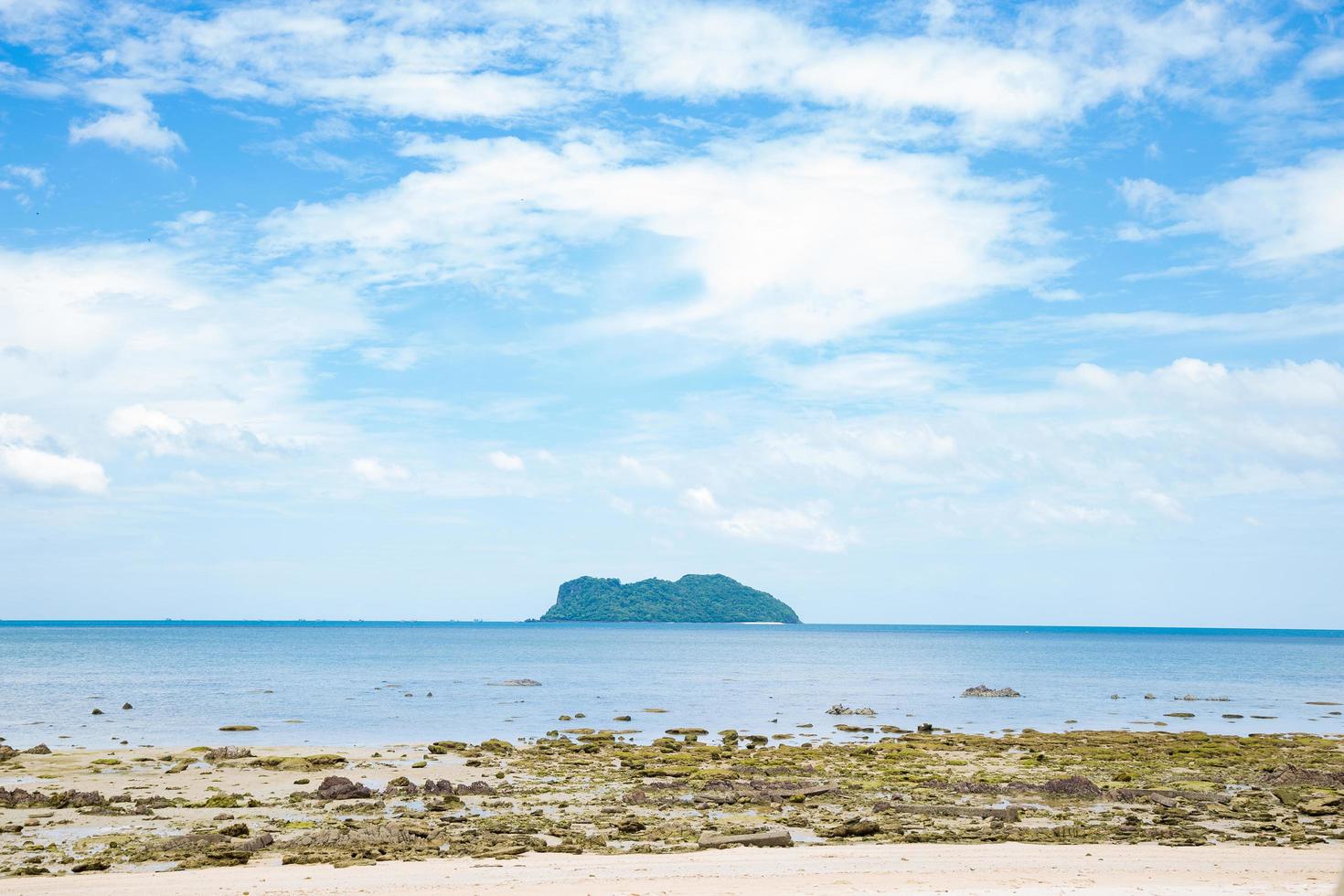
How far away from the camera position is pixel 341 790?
105 ft

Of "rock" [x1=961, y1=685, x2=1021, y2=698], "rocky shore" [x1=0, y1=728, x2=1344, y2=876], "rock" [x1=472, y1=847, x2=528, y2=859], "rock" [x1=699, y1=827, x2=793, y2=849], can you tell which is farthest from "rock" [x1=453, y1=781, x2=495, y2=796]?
"rock" [x1=961, y1=685, x2=1021, y2=698]

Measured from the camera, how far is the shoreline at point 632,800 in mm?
24922

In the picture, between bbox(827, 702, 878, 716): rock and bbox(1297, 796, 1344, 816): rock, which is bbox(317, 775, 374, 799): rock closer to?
bbox(1297, 796, 1344, 816): rock

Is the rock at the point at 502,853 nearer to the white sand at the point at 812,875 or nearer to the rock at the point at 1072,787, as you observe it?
the white sand at the point at 812,875

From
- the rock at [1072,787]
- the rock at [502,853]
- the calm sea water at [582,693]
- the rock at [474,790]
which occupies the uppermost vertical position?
the rock at [502,853]

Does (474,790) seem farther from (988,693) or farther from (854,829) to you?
(988,693)

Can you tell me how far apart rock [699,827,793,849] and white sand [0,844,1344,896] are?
441 millimetres

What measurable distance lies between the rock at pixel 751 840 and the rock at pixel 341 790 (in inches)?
485

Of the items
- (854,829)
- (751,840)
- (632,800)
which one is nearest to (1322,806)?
(854,829)

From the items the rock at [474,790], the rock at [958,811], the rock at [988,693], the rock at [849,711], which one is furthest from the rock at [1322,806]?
the rock at [988,693]

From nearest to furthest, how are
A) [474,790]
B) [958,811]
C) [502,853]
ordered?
[502,853], [958,811], [474,790]

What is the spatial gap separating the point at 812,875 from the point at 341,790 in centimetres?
1689

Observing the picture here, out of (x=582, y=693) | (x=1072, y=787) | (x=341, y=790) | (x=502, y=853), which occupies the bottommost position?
(x=582, y=693)

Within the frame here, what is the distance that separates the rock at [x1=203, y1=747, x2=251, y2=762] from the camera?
41031 millimetres
